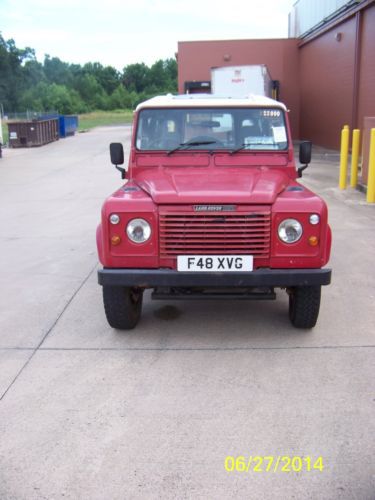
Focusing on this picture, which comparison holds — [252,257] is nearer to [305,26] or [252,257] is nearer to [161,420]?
[161,420]

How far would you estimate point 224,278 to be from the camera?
4.18 m

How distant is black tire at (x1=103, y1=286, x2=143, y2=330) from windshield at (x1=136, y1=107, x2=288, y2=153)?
1480mm

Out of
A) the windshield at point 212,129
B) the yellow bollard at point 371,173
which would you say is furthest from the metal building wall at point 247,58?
the windshield at point 212,129

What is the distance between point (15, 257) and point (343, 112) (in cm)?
1526

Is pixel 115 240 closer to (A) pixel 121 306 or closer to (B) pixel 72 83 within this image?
(A) pixel 121 306

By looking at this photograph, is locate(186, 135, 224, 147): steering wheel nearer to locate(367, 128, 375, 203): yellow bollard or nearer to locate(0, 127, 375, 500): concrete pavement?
locate(0, 127, 375, 500): concrete pavement

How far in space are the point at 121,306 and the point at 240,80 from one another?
1748cm

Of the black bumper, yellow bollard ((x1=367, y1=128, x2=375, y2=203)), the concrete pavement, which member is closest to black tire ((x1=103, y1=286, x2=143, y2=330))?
the concrete pavement

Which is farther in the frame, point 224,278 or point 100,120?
point 100,120

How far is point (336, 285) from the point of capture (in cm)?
598

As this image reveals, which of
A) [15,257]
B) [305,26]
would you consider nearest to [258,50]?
[305,26]

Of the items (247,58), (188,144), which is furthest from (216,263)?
(247,58)

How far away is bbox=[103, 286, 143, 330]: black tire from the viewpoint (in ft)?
14.8

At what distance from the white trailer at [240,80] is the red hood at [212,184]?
53.0ft
